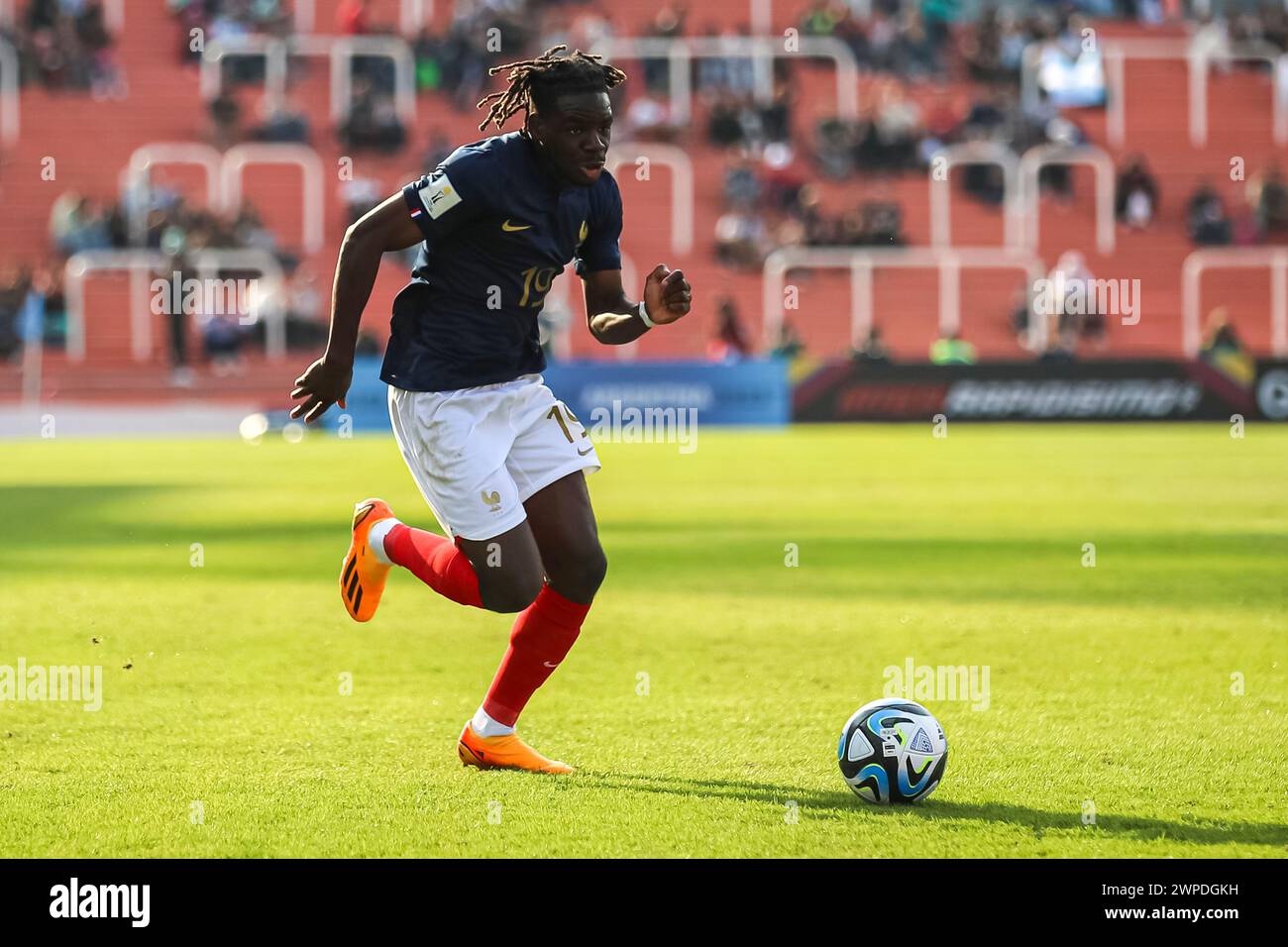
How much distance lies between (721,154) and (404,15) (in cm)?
727

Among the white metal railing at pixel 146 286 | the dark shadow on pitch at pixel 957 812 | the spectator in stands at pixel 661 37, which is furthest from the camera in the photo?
the spectator in stands at pixel 661 37

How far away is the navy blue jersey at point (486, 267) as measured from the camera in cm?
600

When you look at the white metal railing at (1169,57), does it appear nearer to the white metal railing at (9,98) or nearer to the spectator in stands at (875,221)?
the spectator in stands at (875,221)

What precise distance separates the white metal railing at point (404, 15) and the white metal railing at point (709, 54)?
13.6ft

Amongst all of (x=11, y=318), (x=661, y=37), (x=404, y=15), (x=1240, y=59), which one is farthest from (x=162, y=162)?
(x=1240, y=59)

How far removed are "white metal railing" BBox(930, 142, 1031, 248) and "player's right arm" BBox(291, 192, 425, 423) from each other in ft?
91.0

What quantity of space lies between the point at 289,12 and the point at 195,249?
8.64 m

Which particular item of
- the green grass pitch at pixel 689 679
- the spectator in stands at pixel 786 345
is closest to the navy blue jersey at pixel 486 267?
the green grass pitch at pixel 689 679

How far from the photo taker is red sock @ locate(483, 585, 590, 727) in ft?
20.7

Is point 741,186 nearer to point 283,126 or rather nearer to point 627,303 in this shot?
point 283,126

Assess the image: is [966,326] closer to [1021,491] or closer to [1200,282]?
[1200,282]

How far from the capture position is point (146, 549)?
1275 centimetres

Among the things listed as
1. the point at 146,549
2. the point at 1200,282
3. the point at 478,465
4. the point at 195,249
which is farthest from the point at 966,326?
the point at 478,465

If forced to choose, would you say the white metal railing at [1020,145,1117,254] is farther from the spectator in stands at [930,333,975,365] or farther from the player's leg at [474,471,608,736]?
the player's leg at [474,471,608,736]
